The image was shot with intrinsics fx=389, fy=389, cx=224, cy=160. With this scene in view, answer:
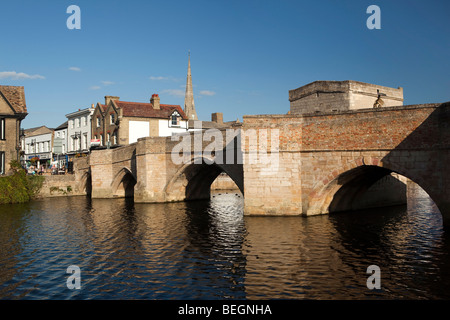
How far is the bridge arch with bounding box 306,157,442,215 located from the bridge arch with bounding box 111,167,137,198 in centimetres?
2448

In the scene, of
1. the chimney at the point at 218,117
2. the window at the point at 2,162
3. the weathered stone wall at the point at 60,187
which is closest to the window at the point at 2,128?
the window at the point at 2,162

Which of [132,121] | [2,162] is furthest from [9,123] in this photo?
[132,121]

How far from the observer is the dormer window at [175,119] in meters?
57.8

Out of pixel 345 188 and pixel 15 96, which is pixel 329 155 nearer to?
pixel 345 188

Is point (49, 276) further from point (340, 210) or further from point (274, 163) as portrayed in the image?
point (340, 210)

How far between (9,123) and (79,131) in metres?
27.0

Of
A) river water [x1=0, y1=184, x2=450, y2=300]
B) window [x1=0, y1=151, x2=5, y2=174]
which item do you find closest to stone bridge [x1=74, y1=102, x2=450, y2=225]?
river water [x1=0, y1=184, x2=450, y2=300]

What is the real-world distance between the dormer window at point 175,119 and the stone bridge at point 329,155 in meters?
25.5

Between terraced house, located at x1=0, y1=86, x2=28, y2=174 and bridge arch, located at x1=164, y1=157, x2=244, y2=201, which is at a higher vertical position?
terraced house, located at x1=0, y1=86, x2=28, y2=174

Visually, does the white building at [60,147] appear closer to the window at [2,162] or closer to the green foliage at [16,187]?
the green foliage at [16,187]

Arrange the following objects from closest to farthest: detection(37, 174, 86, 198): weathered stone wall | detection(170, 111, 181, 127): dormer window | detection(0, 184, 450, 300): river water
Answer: detection(0, 184, 450, 300): river water
detection(37, 174, 86, 198): weathered stone wall
detection(170, 111, 181, 127): dormer window

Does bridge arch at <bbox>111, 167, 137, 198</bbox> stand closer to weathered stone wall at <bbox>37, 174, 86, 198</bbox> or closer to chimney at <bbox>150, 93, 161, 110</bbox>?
weathered stone wall at <bbox>37, 174, 86, 198</bbox>

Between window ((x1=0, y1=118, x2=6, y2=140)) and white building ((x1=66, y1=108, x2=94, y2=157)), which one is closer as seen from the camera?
window ((x1=0, y1=118, x2=6, y2=140))

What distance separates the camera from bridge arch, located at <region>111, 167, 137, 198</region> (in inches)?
1713
